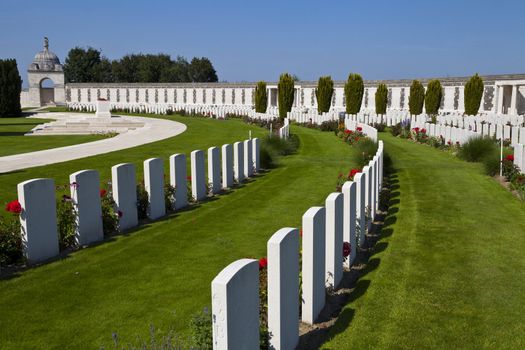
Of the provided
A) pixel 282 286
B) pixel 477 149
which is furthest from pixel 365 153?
pixel 282 286

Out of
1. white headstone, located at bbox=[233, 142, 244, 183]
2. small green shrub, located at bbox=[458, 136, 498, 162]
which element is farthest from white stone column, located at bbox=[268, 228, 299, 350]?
small green shrub, located at bbox=[458, 136, 498, 162]

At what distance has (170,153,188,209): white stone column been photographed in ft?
31.2

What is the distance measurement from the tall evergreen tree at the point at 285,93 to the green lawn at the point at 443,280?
80.6 feet

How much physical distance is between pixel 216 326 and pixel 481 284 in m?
3.79

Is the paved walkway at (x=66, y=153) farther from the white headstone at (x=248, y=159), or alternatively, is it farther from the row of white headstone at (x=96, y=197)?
the row of white headstone at (x=96, y=197)

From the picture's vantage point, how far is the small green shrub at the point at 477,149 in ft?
50.5

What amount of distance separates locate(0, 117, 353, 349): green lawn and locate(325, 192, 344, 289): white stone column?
4.37ft

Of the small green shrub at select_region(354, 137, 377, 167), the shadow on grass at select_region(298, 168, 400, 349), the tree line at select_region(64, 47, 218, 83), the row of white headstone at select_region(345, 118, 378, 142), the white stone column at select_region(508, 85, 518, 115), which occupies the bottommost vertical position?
the shadow on grass at select_region(298, 168, 400, 349)

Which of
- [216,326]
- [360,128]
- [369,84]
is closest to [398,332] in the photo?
[216,326]

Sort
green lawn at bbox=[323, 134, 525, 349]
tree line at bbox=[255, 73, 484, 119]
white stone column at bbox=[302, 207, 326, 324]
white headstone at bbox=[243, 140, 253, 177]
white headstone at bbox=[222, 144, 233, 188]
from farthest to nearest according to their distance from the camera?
tree line at bbox=[255, 73, 484, 119] < white headstone at bbox=[243, 140, 253, 177] < white headstone at bbox=[222, 144, 233, 188] < white stone column at bbox=[302, 207, 326, 324] < green lawn at bbox=[323, 134, 525, 349]

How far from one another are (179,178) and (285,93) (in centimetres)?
2579

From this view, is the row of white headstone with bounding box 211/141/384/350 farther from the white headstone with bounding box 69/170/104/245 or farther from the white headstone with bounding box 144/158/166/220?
the white headstone with bounding box 144/158/166/220

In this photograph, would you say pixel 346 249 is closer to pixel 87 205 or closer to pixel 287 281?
pixel 287 281

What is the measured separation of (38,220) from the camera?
663 centimetres
